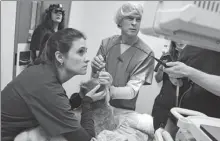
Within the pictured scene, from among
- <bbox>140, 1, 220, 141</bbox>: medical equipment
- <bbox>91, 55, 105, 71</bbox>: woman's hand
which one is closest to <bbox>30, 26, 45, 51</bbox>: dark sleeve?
<bbox>91, 55, 105, 71</bbox>: woman's hand

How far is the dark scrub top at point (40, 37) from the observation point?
106cm

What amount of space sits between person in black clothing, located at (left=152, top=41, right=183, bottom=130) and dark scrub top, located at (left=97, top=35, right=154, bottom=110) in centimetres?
11

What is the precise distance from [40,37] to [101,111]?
47 centimetres

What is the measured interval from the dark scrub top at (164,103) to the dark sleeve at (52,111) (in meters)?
0.62

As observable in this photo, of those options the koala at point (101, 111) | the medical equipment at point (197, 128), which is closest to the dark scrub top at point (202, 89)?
the medical equipment at point (197, 128)

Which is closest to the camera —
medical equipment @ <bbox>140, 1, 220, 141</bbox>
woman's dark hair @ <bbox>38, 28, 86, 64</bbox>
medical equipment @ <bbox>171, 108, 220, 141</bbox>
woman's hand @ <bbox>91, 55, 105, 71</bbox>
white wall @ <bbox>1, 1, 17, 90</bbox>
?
medical equipment @ <bbox>140, 1, 220, 141</bbox>

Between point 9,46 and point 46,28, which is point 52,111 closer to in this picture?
point 9,46

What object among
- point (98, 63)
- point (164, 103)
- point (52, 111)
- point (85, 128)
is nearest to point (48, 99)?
point (52, 111)

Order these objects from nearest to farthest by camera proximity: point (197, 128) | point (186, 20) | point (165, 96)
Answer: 1. point (186, 20)
2. point (197, 128)
3. point (165, 96)

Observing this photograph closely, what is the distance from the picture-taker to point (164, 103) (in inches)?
50.9

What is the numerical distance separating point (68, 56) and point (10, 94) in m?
0.28

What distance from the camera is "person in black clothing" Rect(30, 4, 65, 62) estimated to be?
3.48 ft

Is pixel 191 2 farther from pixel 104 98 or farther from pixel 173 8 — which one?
pixel 104 98

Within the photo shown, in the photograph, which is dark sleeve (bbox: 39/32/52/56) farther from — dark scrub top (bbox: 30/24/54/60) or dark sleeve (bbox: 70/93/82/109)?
dark sleeve (bbox: 70/93/82/109)
